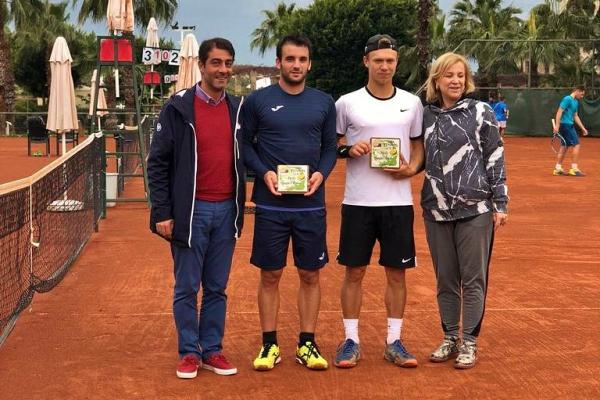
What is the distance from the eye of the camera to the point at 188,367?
6.03 metres

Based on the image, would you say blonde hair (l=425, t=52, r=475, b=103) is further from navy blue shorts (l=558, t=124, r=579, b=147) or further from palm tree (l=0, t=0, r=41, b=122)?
palm tree (l=0, t=0, r=41, b=122)

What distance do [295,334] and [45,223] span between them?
4.20 meters

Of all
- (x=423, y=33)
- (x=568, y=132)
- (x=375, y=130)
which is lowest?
(x=568, y=132)

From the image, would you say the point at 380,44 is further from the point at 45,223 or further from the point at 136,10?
the point at 136,10

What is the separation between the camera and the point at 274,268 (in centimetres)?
618

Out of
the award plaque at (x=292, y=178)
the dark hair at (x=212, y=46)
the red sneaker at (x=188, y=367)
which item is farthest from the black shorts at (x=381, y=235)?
the dark hair at (x=212, y=46)

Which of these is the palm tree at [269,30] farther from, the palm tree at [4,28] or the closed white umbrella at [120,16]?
the closed white umbrella at [120,16]

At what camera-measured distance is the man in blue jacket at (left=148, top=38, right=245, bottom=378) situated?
5.90 m

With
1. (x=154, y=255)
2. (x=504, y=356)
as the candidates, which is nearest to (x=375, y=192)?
(x=504, y=356)

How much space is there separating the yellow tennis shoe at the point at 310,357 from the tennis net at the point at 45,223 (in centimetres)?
207

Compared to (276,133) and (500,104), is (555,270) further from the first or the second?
(500,104)

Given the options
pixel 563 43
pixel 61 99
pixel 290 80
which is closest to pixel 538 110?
pixel 563 43

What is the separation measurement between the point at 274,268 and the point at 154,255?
4907 millimetres

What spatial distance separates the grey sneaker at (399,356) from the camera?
6.25m
